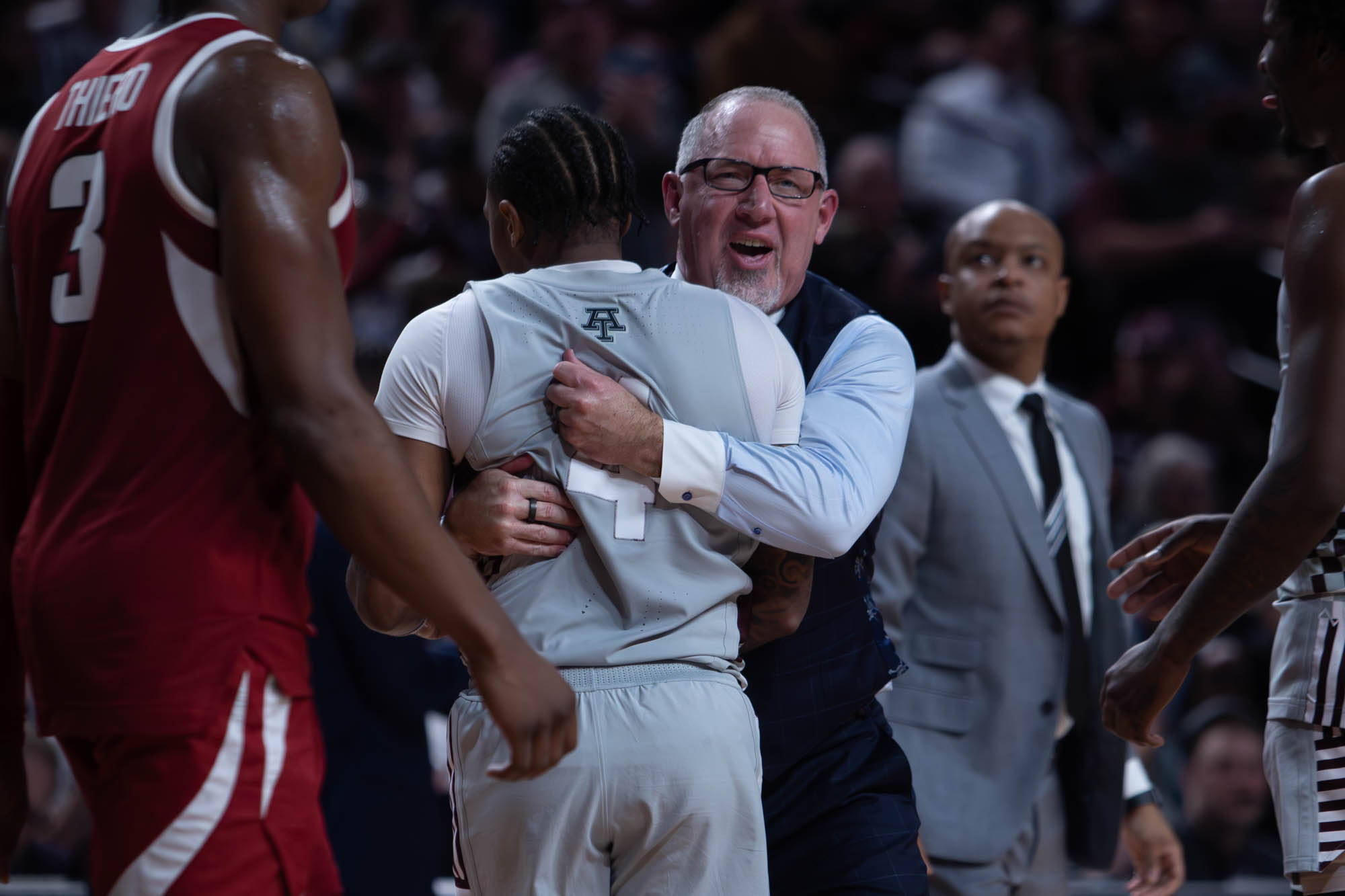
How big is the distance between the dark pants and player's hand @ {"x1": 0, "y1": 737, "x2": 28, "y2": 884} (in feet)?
4.28

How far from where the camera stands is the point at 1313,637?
252 cm

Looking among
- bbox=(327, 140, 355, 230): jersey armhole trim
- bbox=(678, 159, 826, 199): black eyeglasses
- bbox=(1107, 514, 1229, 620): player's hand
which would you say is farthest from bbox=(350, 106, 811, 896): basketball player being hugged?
bbox=(1107, 514, 1229, 620): player's hand

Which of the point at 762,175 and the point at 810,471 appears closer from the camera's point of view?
the point at 810,471

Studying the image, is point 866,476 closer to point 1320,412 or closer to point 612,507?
point 612,507

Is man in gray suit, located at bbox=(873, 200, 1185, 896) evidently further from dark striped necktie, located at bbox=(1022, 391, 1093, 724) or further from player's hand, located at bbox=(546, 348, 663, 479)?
player's hand, located at bbox=(546, 348, 663, 479)

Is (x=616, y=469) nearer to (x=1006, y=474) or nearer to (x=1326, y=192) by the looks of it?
(x=1326, y=192)

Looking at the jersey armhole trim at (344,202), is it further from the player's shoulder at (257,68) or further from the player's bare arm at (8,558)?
the player's bare arm at (8,558)

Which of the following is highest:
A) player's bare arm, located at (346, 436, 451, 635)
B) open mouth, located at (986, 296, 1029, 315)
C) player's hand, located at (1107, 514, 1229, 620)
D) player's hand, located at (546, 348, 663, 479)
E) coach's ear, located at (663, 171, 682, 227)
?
coach's ear, located at (663, 171, 682, 227)

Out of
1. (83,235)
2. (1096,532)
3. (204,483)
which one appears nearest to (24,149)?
(83,235)

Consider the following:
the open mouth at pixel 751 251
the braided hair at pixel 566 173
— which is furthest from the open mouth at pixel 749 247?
the braided hair at pixel 566 173

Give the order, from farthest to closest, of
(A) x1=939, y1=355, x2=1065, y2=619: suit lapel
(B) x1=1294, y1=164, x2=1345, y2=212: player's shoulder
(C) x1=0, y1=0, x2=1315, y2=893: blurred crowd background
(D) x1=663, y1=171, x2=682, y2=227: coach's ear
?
(C) x1=0, y1=0, x2=1315, y2=893: blurred crowd background → (A) x1=939, y1=355, x2=1065, y2=619: suit lapel → (D) x1=663, y1=171, x2=682, y2=227: coach's ear → (B) x1=1294, y1=164, x2=1345, y2=212: player's shoulder

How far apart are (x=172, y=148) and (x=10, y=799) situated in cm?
101

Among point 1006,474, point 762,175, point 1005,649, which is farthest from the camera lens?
point 1006,474

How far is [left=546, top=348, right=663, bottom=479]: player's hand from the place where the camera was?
2.19 meters
